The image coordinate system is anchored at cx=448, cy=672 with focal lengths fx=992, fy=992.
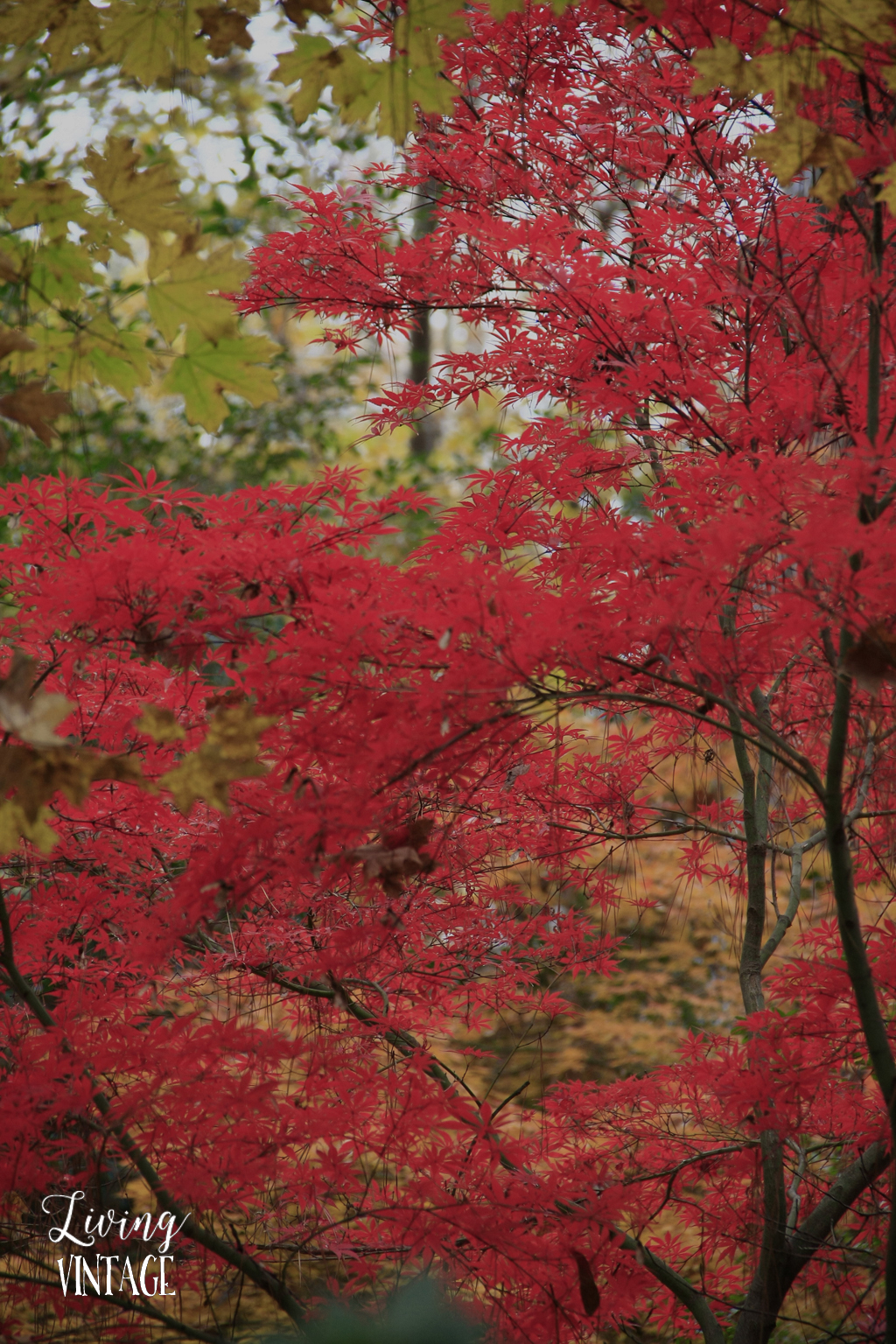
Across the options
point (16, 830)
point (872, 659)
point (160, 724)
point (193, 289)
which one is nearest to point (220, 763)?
point (160, 724)

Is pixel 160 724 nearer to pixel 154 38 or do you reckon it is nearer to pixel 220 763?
pixel 220 763

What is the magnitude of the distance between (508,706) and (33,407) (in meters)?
0.88

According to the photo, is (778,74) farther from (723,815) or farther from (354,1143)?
(723,815)

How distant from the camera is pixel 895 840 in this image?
2.00m

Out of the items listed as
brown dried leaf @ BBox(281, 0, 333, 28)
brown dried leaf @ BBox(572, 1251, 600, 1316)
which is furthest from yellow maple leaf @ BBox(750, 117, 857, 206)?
brown dried leaf @ BBox(572, 1251, 600, 1316)

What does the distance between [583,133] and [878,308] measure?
1445 mm

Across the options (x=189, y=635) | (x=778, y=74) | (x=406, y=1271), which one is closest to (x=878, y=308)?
(x=778, y=74)

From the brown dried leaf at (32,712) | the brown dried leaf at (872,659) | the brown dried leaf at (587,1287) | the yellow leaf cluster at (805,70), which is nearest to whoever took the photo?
the brown dried leaf at (32,712)

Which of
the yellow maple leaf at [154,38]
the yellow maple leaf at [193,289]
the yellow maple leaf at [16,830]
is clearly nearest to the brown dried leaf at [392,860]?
the yellow maple leaf at [16,830]

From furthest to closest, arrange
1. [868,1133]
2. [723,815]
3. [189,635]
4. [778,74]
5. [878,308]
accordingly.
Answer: [723,815], [868,1133], [189,635], [878,308], [778,74]

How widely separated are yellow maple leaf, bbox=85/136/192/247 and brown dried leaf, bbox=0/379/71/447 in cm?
29

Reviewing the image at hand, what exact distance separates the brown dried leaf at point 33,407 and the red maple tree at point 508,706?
0.36 metres

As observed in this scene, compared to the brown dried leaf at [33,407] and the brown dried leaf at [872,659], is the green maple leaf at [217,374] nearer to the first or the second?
the brown dried leaf at [33,407]

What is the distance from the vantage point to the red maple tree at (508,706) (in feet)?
5.48
